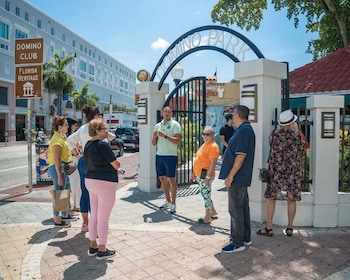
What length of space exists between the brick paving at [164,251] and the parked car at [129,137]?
1522 centimetres

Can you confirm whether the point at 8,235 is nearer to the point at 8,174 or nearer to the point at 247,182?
the point at 247,182

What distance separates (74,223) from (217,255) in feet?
8.30

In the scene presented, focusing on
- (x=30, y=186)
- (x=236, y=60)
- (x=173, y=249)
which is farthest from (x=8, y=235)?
(x=236, y=60)

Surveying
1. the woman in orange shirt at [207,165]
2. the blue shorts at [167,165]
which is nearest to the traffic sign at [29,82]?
the blue shorts at [167,165]

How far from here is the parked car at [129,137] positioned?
21016mm

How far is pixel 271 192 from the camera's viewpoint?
4.45 metres

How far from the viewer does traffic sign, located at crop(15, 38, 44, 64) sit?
288 inches

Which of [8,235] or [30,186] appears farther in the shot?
[30,186]

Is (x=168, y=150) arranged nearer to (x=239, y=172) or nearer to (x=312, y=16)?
(x=239, y=172)

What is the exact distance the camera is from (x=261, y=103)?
494cm

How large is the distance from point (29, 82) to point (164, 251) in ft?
18.0

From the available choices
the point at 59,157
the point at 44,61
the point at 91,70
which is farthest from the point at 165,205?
the point at 91,70

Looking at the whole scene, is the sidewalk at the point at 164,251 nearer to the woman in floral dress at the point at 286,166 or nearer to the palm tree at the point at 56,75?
the woman in floral dress at the point at 286,166

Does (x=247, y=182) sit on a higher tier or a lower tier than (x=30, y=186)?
higher
